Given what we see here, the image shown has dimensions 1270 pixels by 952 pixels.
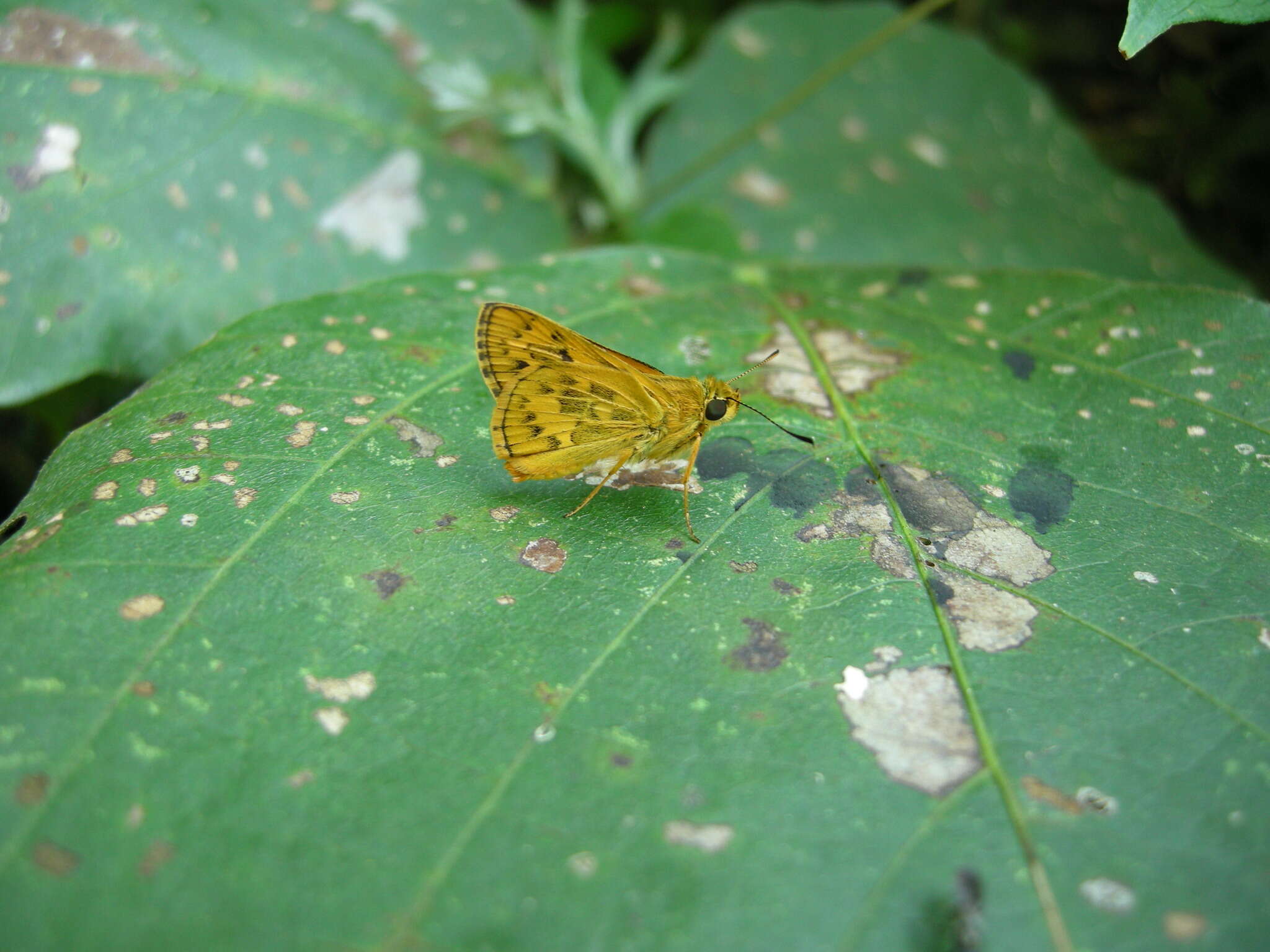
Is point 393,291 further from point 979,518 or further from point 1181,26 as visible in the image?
point 1181,26

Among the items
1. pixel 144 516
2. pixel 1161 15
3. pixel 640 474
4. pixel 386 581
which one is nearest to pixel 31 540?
pixel 144 516

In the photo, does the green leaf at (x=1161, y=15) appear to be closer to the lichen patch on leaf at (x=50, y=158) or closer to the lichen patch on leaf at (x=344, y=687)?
the lichen patch on leaf at (x=344, y=687)

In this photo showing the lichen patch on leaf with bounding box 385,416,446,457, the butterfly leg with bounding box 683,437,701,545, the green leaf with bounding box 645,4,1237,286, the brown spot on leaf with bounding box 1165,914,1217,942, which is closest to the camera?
the brown spot on leaf with bounding box 1165,914,1217,942

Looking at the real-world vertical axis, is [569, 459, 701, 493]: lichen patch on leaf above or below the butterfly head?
below

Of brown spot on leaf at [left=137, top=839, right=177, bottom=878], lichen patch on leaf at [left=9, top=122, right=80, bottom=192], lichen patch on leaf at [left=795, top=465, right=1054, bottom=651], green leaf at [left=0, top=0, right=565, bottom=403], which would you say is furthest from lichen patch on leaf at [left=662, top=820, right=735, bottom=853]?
lichen patch on leaf at [left=9, top=122, right=80, bottom=192]

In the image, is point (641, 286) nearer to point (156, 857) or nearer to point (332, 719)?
point (332, 719)

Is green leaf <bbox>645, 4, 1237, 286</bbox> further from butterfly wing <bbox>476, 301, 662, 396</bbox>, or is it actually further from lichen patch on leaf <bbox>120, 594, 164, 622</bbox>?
lichen patch on leaf <bbox>120, 594, 164, 622</bbox>
